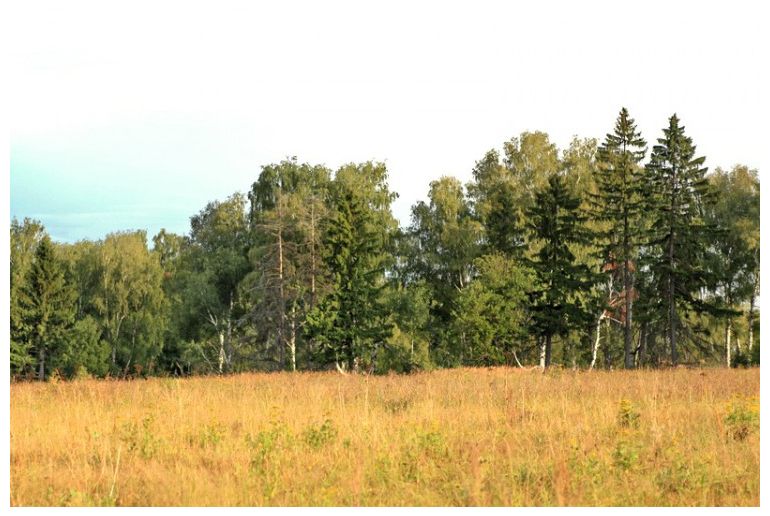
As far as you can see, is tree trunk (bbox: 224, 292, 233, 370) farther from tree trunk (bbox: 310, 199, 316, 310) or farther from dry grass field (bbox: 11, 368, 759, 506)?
dry grass field (bbox: 11, 368, 759, 506)

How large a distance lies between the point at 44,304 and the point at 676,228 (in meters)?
34.0

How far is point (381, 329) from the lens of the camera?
3278 centimetres

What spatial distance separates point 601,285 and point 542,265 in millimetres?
8829

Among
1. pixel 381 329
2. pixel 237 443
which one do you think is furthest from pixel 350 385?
pixel 381 329

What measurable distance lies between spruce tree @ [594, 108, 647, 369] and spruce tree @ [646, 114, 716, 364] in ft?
3.75

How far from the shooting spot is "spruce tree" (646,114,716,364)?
31.6 meters

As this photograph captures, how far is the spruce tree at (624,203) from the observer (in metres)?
33.5

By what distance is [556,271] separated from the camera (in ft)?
108

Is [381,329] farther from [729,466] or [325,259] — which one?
[729,466]

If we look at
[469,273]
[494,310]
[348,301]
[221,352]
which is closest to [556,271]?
[494,310]

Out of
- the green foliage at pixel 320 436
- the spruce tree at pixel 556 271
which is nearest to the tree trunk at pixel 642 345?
the spruce tree at pixel 556 271

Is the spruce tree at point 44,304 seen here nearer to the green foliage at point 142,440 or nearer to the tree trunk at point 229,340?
the tree trunk at point 229,340

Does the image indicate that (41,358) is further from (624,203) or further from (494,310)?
(624,203)

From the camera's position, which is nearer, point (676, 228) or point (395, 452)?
point (395, 452)
